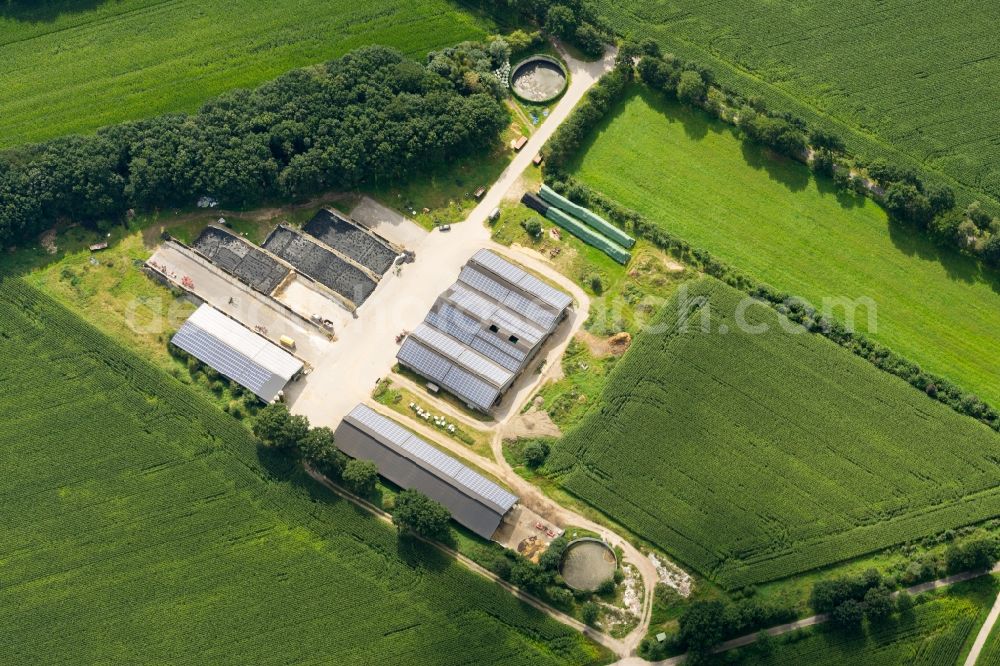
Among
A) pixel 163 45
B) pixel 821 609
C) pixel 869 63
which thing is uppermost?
pixel 869 63

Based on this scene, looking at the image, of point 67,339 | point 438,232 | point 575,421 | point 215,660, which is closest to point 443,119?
point 438,232

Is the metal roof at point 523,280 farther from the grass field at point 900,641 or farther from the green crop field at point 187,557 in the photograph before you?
the grass field at point 900,641

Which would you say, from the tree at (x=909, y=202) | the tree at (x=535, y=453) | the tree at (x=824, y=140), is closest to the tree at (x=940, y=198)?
the tree at (x=909, y=202)

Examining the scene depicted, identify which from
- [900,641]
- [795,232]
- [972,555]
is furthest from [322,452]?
[972,555]

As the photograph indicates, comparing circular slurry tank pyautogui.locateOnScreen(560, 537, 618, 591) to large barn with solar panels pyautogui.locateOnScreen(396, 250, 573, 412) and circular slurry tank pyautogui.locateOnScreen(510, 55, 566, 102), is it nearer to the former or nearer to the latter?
large barn with solar panels pyautogui.locateOnScreen(396, 250, 573, 412)

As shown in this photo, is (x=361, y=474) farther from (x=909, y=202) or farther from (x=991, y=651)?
(x=909, y=202)

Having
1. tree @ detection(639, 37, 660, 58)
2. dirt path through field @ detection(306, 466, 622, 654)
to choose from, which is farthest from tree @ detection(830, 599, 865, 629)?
tree @ detection(639, 37, 660, 58)

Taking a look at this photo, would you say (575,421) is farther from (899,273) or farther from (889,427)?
(899,273)
